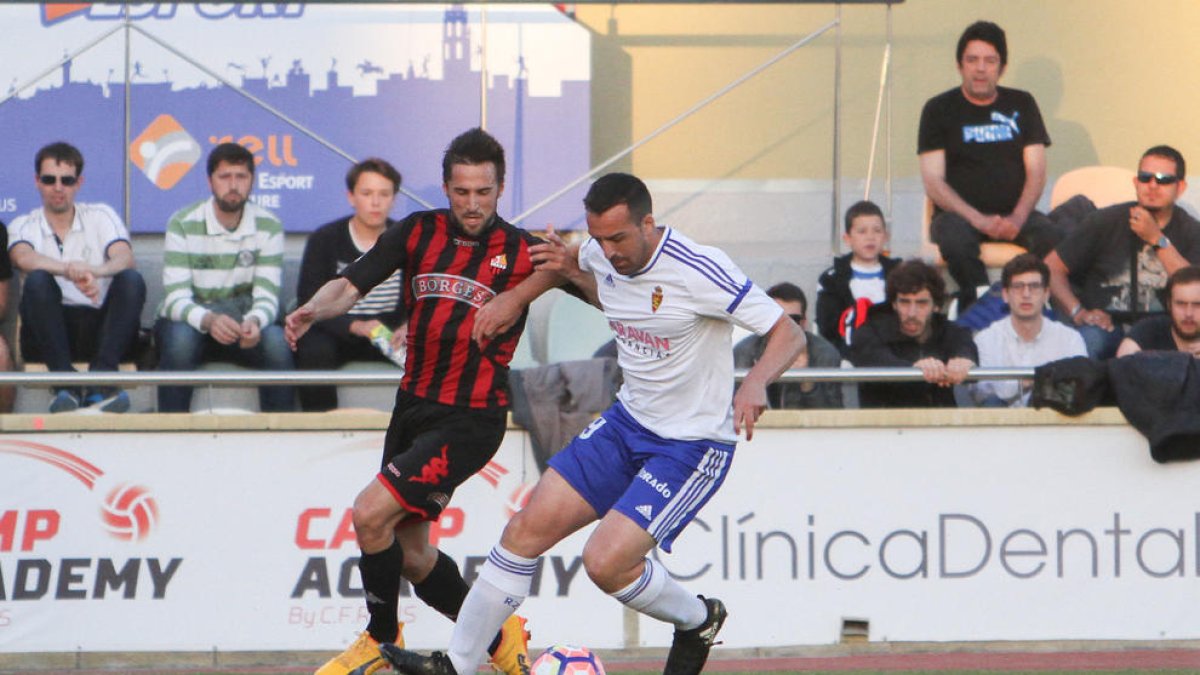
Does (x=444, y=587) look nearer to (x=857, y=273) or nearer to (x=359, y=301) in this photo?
(x=359, y=301)

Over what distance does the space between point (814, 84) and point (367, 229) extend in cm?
395

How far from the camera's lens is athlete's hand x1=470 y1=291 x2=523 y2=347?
21.2 feet

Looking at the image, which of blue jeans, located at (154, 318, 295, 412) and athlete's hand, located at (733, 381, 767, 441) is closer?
athlete's hand, located at (733, 381, 767, 441)

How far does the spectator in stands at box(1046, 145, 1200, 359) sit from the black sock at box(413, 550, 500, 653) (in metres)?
3.99

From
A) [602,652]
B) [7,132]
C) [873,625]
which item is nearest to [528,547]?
[602,652]

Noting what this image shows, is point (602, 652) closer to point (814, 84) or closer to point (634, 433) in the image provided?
point (634, 433)

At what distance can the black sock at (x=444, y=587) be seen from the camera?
6.84 m

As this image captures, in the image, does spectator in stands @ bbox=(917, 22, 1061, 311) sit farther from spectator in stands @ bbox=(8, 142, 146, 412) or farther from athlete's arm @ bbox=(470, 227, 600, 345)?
spectator in stands @ bbox=(8, 142, 146, 412)

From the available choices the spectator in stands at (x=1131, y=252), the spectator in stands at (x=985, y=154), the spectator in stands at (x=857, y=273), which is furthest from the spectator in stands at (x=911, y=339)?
the spectator in stands at (x=985, y=154)

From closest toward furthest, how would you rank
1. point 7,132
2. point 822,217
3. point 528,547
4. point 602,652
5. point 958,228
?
point 528,547
point 602,652
point 958,228
point 7,132
point 822,217

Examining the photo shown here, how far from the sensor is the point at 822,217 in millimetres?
11516

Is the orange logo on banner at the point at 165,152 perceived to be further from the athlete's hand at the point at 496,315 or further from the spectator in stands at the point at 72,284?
the athlete's hand at the point at 496,315

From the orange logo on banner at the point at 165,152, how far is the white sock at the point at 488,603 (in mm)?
5460

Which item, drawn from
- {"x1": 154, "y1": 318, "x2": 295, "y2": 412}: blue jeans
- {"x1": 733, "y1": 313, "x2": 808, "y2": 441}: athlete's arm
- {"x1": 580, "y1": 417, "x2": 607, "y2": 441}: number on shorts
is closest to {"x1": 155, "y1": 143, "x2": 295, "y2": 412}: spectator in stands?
{"x1": 154, "y1": 318, "x2": 295, "y2": 412}: blue jeans
